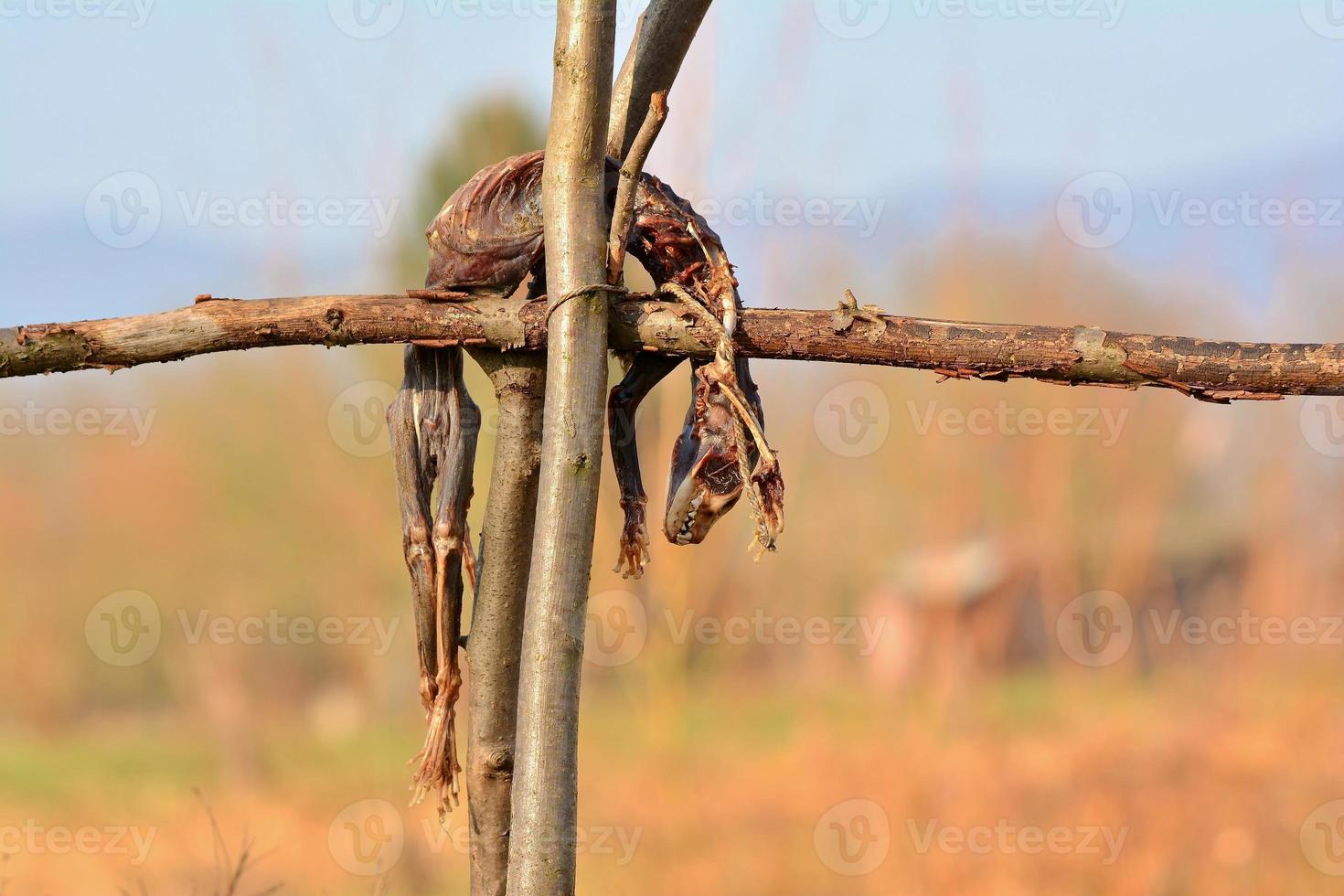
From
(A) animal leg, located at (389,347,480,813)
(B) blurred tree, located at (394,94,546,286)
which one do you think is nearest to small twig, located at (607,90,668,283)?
(A) animal leg, located at (389,347,480,813)

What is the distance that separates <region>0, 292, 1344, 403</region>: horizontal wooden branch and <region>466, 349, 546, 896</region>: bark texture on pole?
0.06m

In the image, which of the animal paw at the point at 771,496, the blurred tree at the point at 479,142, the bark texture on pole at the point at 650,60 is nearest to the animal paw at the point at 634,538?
the animal paw at the point at 771,496

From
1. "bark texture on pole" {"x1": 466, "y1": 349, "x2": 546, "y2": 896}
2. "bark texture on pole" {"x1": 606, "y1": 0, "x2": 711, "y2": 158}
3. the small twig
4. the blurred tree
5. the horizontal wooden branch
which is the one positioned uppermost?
the blurred tree

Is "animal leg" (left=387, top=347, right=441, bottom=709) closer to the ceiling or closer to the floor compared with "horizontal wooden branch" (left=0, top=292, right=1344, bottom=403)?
closer to the floor

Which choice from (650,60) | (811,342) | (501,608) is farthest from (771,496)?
(650,60)

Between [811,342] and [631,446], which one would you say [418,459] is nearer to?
[631,446]

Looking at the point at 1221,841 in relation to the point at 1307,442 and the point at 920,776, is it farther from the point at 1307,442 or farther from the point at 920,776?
the point at 1307,442

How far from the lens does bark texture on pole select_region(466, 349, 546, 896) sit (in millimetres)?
819

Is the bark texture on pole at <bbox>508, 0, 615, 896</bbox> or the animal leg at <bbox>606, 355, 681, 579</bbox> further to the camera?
the animal leg at <bbox>606, 355, 681, 579</bbox>

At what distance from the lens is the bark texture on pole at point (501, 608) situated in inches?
32.3

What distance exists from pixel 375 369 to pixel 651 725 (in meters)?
2.54

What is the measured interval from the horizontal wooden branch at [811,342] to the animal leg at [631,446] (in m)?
0.07

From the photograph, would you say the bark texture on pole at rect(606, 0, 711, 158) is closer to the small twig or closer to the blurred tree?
the small twig

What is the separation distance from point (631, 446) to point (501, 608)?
159 mm
